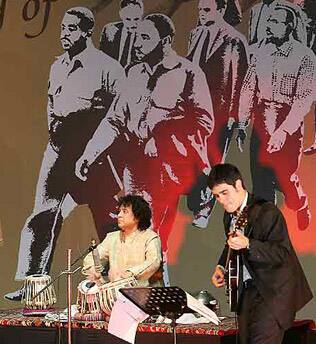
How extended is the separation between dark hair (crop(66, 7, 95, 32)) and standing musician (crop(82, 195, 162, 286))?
190cm

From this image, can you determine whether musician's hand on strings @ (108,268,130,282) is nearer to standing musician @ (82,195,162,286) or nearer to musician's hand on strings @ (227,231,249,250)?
standing musician @ (82,195,162,286)

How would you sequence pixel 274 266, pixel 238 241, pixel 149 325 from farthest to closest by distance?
1. pixel 149 325
2. pixel 274 266
3. pixel 238 241

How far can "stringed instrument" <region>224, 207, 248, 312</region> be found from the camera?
4766 mm

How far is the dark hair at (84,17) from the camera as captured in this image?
25.2 ft

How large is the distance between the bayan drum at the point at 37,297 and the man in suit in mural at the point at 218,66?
1.34 meters

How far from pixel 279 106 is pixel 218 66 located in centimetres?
62

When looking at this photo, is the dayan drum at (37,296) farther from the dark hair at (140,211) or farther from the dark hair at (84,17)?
the dark hair at (84,17)

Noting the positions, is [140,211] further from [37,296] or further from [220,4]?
[220,4]

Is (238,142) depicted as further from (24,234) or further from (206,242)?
(24,234)

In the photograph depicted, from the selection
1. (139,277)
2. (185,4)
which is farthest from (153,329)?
(185,4)

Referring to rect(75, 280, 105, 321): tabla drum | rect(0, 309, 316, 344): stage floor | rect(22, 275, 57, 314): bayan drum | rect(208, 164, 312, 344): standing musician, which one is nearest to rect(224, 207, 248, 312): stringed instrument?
rect(208, 164, 312, 344): standing musician

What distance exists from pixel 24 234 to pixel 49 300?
1.33m

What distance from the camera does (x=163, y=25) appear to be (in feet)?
24.3

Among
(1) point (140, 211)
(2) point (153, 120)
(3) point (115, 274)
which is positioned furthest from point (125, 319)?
(2) point (153, 120)
